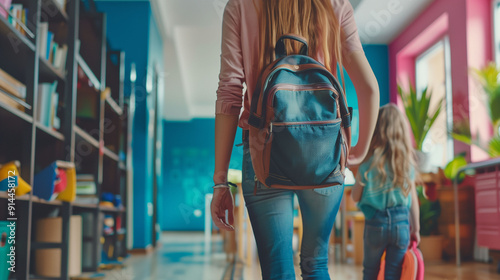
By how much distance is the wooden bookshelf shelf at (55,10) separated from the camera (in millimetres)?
2630

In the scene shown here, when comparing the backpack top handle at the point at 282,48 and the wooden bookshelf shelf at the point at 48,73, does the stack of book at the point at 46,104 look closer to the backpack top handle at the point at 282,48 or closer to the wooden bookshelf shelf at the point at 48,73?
the wooden bookshelf shelf at the point at 48,73

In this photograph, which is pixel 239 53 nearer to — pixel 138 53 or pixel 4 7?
pixel 4 7

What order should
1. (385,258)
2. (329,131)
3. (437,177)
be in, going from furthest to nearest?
(437,177)
(385,258)
(329,131)

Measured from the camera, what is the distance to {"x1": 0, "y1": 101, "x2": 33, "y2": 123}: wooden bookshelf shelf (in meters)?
1.85

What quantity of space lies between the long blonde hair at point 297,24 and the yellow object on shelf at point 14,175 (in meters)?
1.36

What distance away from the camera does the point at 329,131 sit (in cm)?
89

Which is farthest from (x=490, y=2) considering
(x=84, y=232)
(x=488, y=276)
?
(x=84, y=232)

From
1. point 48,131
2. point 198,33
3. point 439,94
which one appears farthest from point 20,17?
point 439,94

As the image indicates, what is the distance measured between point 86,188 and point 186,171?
8889 mm

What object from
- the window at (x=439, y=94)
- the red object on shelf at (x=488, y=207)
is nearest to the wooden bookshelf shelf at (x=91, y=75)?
the red object on shelf at (x=488, y=207)

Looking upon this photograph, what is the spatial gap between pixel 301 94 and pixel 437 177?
4405 millimetres

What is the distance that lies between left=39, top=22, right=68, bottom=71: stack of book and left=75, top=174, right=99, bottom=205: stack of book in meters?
0.86

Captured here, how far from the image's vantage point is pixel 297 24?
95 cm

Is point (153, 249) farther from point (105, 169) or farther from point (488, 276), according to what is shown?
point (488, 276)
